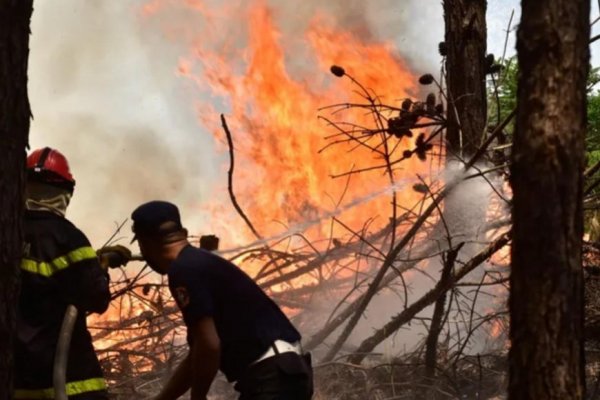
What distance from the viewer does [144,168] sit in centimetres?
1063

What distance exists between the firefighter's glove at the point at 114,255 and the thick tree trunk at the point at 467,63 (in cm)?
356

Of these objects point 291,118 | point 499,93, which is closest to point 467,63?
point 291,118

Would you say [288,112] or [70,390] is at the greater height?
[288,112]

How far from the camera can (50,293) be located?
391cm

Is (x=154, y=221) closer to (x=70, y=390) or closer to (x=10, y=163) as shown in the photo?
(x=10, y=163)

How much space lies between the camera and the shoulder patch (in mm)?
3307

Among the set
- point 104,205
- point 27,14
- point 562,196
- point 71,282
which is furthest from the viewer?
point 104,205

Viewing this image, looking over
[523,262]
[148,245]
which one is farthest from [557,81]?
[148,245]

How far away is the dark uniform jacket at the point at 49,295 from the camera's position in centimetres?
386

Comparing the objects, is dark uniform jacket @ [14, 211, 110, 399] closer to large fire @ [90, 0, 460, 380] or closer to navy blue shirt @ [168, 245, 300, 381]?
navy blue shirt @ [168, 245, 300, 381]

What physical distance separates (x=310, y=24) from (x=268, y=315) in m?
7.60

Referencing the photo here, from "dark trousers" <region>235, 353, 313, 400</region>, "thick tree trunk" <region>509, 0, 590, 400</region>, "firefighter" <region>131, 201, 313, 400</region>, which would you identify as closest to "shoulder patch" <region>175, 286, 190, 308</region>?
"firefighter" <region>131, 201, 313, 400</region>

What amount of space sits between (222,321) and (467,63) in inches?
174

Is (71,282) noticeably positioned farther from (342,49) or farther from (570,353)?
(342,49)
